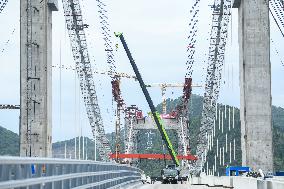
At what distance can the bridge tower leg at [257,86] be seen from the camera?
6084cm

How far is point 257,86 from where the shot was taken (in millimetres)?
61281

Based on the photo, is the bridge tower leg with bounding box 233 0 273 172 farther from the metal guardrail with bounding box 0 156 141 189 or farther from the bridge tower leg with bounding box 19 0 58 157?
the metal guardrail with bounding box 0 156 141 189

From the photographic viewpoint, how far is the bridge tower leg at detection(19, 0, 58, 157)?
2429 inches

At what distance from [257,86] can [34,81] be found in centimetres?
2016

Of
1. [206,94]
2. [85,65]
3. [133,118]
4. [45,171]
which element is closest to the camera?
[45,171]

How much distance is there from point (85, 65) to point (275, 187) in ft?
408

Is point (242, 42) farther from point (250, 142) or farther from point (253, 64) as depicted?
point (250, 142)

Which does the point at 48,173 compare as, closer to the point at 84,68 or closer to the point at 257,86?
the point at 257,86

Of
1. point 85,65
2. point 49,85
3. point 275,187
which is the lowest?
point 275,187

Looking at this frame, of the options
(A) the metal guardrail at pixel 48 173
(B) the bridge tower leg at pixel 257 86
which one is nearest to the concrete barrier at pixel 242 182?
(A) the metal guardrail at pixel 48 173

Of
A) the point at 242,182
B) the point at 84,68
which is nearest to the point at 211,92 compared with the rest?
the point at 84,68

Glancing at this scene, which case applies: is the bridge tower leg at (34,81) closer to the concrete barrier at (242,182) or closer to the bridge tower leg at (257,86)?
the concrete barrier at (242,182)

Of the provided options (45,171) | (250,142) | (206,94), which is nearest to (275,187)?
(45,171)

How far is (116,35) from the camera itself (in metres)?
119
